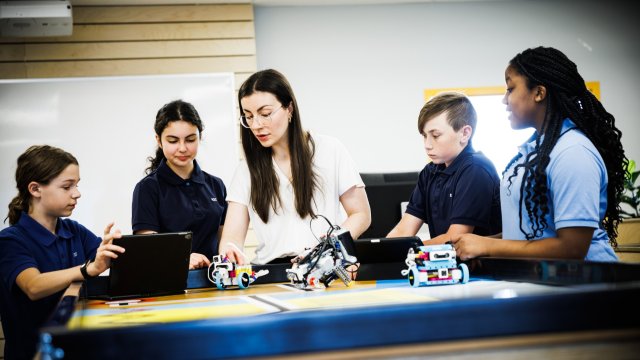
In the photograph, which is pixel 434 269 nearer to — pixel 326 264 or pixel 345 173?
pixel 326 264

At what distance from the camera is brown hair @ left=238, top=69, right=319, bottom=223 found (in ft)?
7.64

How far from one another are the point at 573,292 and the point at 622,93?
601cm

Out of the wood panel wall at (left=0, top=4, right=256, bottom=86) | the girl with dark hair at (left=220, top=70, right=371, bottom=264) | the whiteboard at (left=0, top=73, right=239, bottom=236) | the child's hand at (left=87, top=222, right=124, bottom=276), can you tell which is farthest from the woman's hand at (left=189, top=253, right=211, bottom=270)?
the wood panel wall at (left=0, top=4, right=256, bottom=86)

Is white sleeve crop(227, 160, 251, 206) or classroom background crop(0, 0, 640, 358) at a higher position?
classroom background crop(0, 0, 640, 358)

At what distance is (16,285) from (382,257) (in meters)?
1.15

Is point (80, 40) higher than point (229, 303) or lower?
higher

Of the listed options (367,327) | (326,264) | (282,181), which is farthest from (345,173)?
(367,327)

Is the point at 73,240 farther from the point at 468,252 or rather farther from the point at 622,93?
the point at 622,93

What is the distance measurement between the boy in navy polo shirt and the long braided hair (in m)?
0.37

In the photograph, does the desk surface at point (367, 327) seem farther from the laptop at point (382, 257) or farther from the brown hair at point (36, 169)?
the brown hair at point (36, 169)

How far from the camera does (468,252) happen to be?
5.91 ft

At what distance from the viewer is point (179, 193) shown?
278 cm

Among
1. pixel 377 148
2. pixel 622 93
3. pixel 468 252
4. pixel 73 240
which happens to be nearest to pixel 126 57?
pixel 377 148

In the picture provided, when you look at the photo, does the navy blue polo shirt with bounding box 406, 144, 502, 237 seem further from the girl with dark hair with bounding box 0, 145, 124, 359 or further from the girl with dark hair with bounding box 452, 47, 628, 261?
the girl with dark hair with bounding box 0, 145, 124, 359
